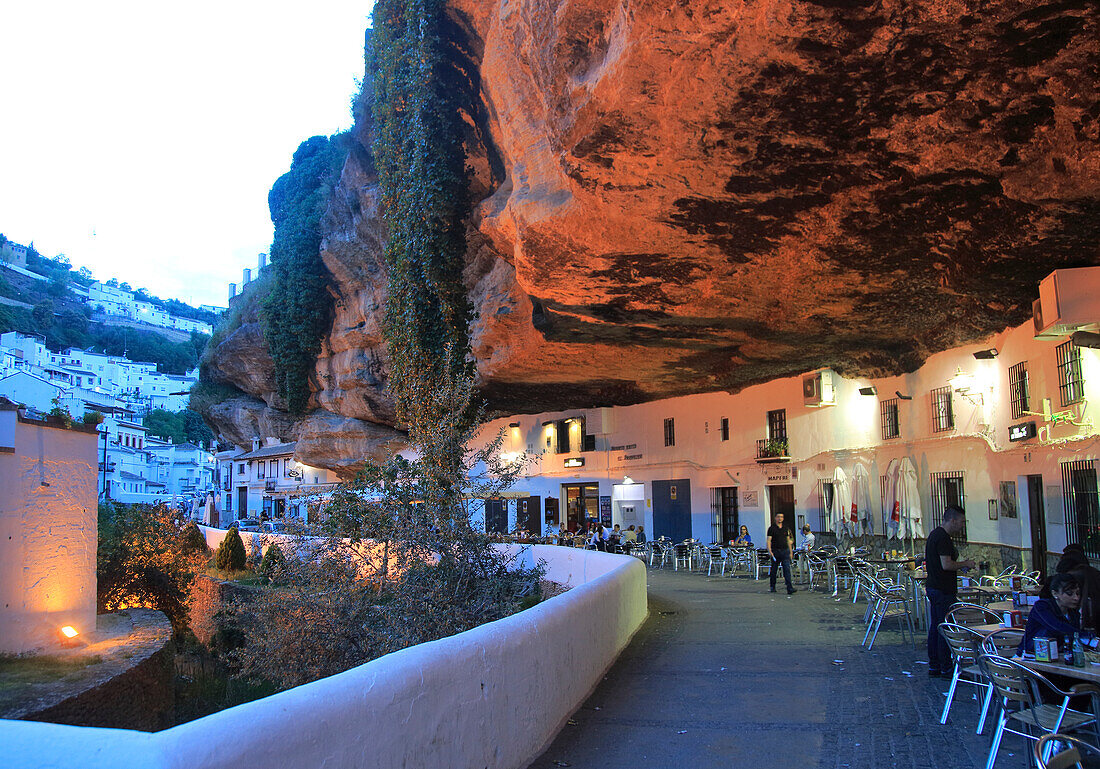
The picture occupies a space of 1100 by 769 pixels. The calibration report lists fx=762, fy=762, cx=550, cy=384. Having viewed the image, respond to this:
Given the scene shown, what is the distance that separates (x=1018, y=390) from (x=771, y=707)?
8804 mm

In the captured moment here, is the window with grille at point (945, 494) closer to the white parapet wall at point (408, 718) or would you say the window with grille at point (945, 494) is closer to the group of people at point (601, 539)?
the group of people at point (601, 539)

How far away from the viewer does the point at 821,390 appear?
18953 mm

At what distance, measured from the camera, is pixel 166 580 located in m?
18.5

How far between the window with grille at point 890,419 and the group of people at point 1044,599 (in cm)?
979

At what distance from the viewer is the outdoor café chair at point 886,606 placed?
8961mm

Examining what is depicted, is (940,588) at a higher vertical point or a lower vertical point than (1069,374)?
lower

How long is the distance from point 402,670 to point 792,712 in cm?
393

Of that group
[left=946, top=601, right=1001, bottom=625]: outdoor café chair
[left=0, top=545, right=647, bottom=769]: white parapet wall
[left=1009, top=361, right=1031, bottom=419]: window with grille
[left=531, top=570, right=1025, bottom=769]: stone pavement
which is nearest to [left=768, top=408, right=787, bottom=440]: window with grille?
[left=1009, top=361, right=1031, bottom=419]: window with grille

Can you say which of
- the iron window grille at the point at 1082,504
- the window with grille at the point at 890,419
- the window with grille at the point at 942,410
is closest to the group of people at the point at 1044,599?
the iron window grille at the point at 1082,504

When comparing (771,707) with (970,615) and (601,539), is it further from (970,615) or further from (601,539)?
(601,539)

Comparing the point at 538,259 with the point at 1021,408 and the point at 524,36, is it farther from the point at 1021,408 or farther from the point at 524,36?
the point at 1021,408

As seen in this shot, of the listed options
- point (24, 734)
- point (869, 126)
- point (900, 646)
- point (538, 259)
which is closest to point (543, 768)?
point (24, 734)

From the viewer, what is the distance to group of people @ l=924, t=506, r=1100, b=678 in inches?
198

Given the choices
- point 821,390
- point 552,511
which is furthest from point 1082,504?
point 552,511
